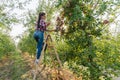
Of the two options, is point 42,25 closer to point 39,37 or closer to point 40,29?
point 40,29

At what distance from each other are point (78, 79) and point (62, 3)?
2937mm

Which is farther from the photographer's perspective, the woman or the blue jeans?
the blue jeans

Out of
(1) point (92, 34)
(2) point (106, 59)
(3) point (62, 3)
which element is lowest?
(2) point (106, 59)

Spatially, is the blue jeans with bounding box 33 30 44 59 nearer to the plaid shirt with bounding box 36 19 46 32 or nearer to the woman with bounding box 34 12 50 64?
the woman with bounding box 34 12 50 64

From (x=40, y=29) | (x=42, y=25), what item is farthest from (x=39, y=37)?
(x=42, y=25)

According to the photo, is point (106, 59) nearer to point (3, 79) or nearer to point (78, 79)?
point (78, 79)

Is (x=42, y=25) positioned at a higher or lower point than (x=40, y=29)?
higher

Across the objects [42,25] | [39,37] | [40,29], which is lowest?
[39,37]

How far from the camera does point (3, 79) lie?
46.9ft

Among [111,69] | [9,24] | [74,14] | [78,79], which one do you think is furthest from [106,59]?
[9,24]

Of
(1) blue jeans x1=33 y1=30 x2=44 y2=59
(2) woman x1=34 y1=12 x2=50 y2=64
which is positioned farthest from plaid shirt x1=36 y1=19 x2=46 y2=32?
(1) blue jeans x1=33 y1=30 x2=44 y2=59

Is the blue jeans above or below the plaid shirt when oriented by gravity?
below

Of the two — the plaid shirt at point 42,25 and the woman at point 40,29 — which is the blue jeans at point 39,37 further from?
the plaid shirt at point 42,25

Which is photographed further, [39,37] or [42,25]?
[39,37]
